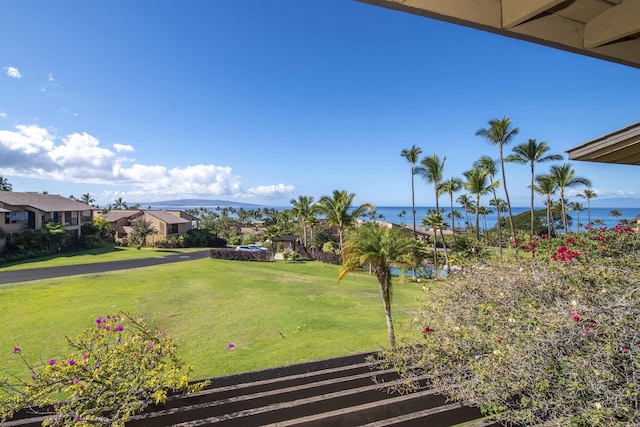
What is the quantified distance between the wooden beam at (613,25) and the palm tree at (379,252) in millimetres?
8001

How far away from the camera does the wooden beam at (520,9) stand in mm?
1657

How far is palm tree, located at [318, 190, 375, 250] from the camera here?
34.9 meters

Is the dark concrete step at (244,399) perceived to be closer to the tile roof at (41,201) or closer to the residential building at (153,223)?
the tile roof at (41,201)

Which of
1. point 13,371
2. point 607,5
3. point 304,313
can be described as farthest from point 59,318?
point 607,5

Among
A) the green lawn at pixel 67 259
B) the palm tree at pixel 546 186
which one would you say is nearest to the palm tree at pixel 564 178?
the palm tree at pixel 546 186

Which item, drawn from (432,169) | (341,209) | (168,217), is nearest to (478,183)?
(432,169)

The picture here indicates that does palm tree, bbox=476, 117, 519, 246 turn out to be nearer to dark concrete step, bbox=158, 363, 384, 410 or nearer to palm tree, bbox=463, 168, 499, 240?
palm tree, bbox=463, 168, 499, 240

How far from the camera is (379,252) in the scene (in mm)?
9836

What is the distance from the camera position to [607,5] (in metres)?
1.93

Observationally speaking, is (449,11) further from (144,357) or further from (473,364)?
(144,357)

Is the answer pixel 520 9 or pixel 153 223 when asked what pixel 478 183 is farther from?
pixel 153 223

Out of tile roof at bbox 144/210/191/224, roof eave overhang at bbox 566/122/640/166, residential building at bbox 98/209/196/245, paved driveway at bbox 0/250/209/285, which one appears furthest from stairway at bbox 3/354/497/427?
tile roof at bbox 144/210/191/224

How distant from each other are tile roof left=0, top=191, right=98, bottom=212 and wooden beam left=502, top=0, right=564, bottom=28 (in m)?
41.8

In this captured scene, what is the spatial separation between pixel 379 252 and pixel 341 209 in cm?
2501
